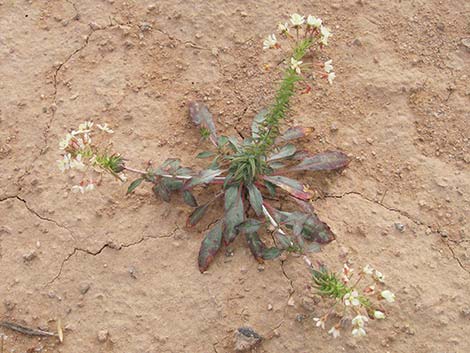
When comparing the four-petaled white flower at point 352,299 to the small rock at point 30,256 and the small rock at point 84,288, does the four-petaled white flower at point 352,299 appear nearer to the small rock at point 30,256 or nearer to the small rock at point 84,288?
the small rock at point 84,288

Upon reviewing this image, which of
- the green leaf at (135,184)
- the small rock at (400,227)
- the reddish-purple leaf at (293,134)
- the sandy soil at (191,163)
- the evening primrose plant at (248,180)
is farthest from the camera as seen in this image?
the reddish-purple leaf at (293,134)

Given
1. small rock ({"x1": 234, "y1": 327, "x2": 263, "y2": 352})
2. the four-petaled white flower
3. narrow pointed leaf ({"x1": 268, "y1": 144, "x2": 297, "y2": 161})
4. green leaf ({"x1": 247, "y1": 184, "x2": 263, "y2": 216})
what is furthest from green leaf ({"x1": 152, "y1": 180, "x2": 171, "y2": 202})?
the four-petaled white flower

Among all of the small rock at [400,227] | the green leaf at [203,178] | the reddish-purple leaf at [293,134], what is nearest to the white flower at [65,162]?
the green leaf at [203,178]

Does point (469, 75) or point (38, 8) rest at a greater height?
point (38, 8)

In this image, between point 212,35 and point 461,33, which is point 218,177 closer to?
point 212,35

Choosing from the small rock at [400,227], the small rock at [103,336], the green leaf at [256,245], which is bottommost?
the small rock at [103,336]

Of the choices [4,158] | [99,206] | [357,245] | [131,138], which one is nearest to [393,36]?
[357,245]
